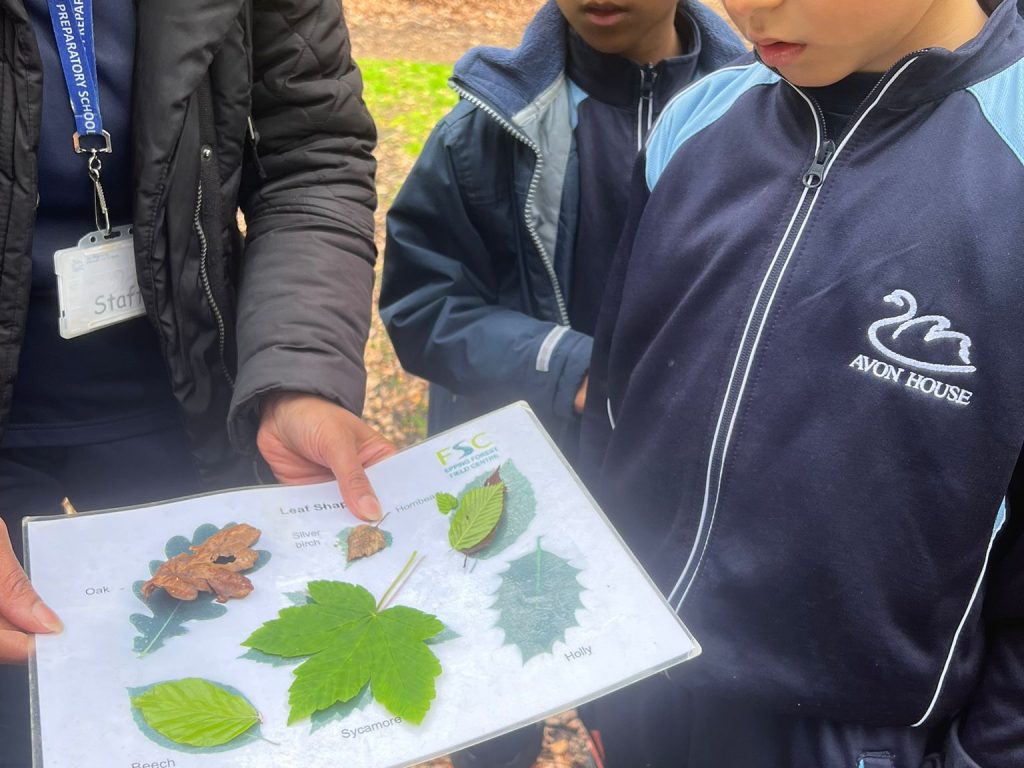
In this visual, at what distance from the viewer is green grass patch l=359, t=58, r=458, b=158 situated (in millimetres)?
5793

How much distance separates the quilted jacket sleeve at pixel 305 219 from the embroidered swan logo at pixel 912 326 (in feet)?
2.96

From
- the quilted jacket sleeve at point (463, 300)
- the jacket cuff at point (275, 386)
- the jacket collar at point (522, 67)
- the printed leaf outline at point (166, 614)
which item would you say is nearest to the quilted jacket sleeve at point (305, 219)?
the jacket cuff at point (275, 386)

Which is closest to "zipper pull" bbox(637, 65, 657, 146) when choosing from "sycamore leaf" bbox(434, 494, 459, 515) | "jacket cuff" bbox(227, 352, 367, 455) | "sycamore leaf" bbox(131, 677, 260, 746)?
"jacket cuff" bbox(227, 352, 367, 455)

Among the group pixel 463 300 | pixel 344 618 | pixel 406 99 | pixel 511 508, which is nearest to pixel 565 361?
pixel 463 300

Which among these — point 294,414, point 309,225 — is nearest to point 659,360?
point 294,414

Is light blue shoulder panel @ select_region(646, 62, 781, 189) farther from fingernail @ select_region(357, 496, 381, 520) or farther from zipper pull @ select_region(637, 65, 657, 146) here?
fingernail @ select_region(357, 496, 381, 520)

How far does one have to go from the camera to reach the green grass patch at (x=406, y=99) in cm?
579

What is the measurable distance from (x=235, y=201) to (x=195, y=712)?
0.88 m

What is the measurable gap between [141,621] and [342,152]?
990 mm

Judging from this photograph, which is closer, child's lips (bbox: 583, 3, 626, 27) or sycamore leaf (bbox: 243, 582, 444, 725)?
sycamore leaf (bbox: 243, 582, 444, 725)

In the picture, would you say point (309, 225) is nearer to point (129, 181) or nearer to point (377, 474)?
point (129, 181)

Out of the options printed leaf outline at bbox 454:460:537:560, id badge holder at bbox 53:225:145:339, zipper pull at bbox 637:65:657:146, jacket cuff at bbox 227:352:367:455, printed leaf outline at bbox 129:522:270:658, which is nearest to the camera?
printed leaf outline at bbox 129:522:270:658

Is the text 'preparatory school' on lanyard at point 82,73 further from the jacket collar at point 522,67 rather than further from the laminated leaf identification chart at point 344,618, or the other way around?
the jacket collar at point 522,67

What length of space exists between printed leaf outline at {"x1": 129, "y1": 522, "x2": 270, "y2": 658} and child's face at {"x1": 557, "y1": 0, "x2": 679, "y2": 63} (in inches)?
46.6
